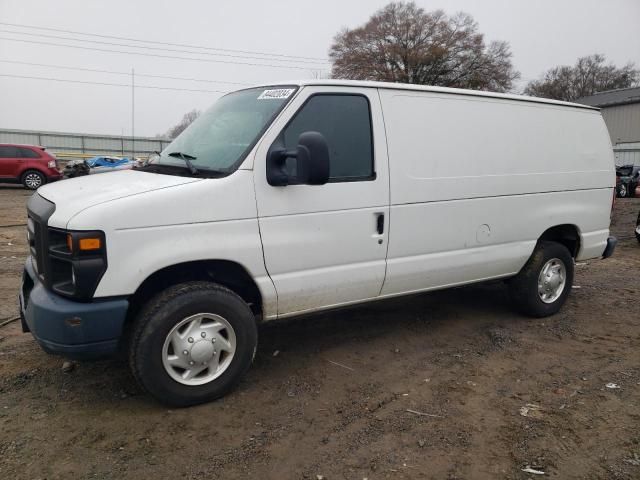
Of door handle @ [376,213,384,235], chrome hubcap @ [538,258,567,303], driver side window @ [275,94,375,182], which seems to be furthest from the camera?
chrome hubcap @ [538,258,567,303]

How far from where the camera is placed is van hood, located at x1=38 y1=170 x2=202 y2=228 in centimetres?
307

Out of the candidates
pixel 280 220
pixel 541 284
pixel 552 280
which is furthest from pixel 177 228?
pixel 552 280

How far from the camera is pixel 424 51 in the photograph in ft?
130

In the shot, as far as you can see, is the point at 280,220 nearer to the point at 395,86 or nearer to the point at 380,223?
the point at 380,223

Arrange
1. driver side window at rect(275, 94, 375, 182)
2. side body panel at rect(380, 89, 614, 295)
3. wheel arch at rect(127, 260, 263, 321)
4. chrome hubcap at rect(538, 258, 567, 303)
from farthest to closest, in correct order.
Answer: chrome hubcap at rect(538, 258, 567, 303) < side body panel at rect(380, 89, 614, 295) < driver side window at rect(275, 94, 375, 182) < wheel arch at rect(127, 260, 263, 321)

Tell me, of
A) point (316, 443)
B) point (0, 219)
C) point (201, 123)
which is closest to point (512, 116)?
point (201, 123)

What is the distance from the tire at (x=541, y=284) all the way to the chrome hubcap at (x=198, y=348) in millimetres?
3077

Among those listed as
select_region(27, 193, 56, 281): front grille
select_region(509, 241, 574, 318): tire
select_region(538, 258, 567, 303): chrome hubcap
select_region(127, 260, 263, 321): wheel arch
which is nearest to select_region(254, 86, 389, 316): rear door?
select_region(127, 260, 263, 321): wheel arch

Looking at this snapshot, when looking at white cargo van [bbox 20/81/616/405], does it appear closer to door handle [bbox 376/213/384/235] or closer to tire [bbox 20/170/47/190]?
door handle [bbox 376/213/384/235]

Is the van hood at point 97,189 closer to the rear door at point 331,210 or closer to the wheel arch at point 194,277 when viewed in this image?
the wheel arch at point 194,277

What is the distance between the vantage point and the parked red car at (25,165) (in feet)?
62.2

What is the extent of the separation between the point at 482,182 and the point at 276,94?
195 centimetres

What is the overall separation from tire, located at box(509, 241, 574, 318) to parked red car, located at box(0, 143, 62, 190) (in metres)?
18.9

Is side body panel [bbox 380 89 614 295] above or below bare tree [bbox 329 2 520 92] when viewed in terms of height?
below
